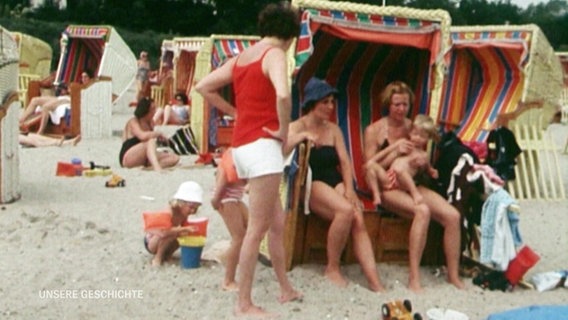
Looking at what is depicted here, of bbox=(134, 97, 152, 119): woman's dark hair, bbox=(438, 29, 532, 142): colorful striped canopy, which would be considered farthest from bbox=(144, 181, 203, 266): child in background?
bbox=(134, 97, 152, 119): woman's dark hair

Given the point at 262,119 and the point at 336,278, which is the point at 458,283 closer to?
the point at 336,278

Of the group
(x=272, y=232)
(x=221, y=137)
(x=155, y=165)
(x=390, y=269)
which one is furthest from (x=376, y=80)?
(x=221, y=137)

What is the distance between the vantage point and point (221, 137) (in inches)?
496

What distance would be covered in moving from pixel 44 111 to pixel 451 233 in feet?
32.1

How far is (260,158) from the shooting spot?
4.53 m

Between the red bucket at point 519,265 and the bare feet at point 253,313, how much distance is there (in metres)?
1.61

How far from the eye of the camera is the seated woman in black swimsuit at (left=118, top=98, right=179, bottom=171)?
417 inches

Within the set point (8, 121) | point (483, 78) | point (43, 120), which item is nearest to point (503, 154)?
point (483, 78)

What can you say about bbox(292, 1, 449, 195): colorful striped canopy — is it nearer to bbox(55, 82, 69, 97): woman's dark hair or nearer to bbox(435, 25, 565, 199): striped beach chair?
bbox(435, 25, 565, 199): striped beach chair

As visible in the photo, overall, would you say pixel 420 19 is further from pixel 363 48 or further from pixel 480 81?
pixel 480 81

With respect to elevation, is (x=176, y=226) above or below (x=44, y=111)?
above

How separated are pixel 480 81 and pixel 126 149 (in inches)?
172

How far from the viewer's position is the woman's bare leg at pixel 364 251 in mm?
5438

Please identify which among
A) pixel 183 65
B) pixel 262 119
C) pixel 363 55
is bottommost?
pixel 183 65
